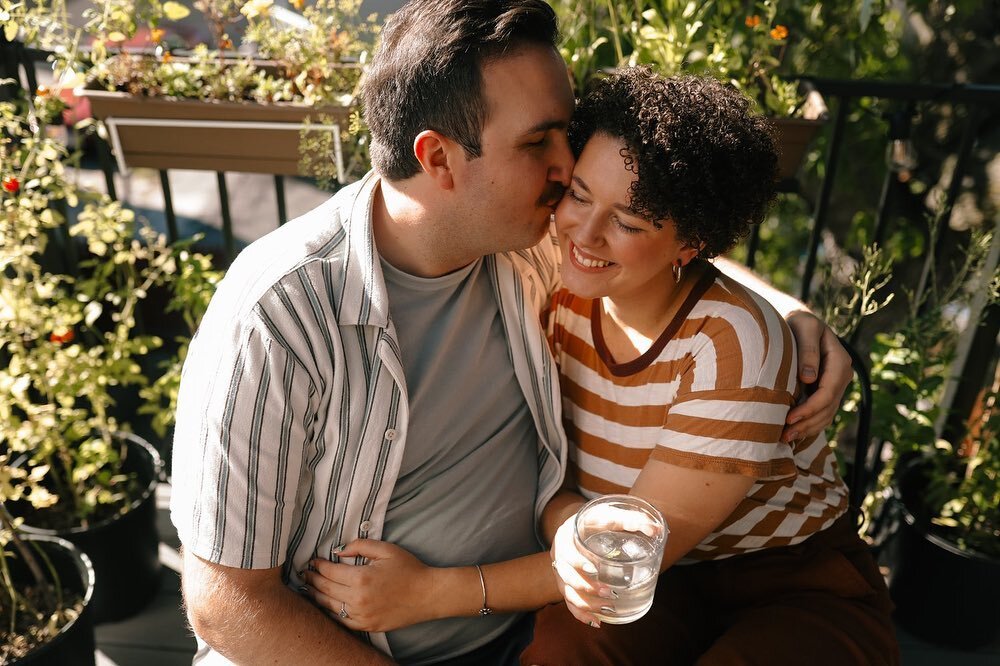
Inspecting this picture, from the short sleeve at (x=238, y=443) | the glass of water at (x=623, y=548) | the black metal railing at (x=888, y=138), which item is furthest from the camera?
the black metal railing at (x=888, y=138)

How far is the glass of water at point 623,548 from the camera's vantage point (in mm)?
1294

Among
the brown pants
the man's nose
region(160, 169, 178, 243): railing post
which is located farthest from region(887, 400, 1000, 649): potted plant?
region(160, 169, 178, 243): railing post

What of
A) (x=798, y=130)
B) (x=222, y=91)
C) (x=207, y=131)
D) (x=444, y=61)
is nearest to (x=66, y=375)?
(x=207, y=131)

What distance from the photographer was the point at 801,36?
2.90 meters

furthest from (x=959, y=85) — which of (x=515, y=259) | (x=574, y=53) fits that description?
(x=515, y=259)

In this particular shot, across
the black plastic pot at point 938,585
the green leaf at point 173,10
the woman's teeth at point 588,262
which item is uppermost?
the green leaf at point 173,10

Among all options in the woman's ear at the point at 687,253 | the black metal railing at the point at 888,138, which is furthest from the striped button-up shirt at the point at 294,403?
the black metal railing at the point at 888,138

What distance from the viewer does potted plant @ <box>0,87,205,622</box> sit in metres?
2.05

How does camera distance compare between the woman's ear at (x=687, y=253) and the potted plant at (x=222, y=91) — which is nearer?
the woman's ear at (x=687, y=253)

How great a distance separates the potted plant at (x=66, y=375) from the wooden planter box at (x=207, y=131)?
0.47ft

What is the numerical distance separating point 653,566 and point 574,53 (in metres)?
1.48

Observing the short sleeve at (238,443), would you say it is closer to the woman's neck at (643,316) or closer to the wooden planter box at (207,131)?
the woman's neck at (643,316)

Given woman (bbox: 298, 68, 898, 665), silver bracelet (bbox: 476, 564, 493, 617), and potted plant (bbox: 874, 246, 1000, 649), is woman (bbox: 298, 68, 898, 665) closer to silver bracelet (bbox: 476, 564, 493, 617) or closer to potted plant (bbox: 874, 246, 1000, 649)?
silver bracelet (bbox: 476, 564, 493, 617)

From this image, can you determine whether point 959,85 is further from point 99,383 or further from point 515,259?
point 99,383
